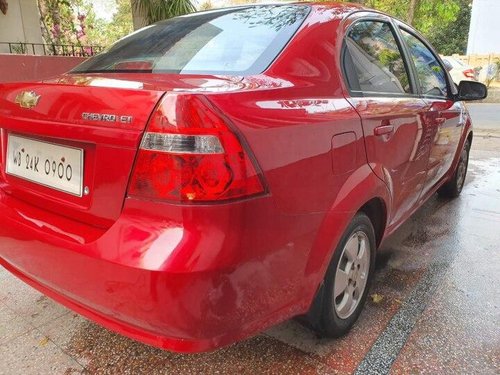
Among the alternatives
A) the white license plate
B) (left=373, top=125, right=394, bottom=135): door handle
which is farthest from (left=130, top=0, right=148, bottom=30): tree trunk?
(left=373, top=125, right=394, bottom=135): door handle

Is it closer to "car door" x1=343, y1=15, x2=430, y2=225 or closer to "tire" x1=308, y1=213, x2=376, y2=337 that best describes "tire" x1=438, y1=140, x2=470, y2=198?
"car door" x1=343, y1=15, x2=430, y2=225

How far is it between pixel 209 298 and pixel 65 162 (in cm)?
77

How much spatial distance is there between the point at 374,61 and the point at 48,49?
8376mm

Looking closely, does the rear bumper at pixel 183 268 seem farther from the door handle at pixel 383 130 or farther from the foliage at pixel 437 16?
the foliage at pixel 437 16

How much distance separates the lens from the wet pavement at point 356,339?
2.00 m

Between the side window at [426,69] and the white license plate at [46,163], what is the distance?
2344mm

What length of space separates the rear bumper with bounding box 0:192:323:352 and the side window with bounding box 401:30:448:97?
6.26ft

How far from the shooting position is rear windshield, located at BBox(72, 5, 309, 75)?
1.85m

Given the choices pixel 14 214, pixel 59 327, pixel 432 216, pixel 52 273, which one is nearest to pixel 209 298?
pixel 52 273

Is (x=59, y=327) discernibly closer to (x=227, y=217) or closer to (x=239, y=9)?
(x=227, y=217)

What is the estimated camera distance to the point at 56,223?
1701 millimetres

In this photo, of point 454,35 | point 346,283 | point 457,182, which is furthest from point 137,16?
point 454,35

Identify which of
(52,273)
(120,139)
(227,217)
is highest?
(120,139)

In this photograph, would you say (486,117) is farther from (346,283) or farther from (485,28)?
(485,28)
